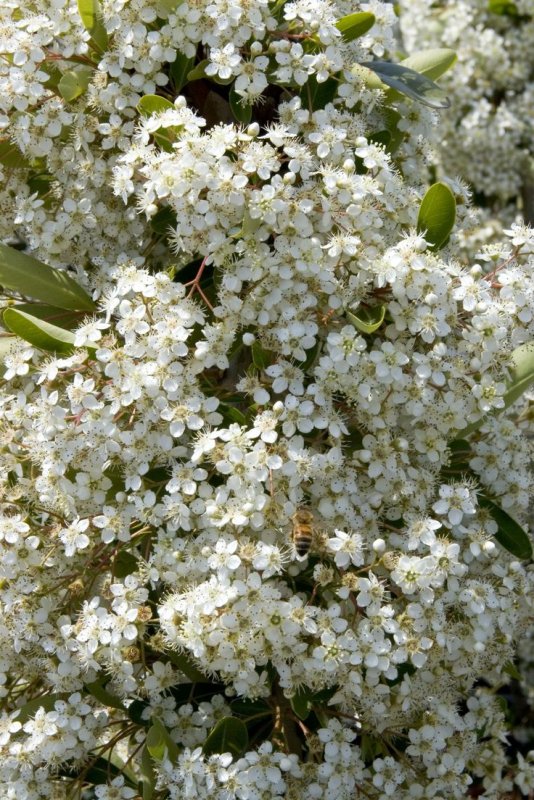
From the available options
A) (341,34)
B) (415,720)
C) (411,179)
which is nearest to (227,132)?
(341,34)

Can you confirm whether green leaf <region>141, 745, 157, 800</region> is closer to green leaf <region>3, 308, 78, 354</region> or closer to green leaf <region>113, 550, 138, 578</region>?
green leaf <region>113, 550, 138, 578</region>

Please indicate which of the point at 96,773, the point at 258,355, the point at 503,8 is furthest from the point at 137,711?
the point at 503,8

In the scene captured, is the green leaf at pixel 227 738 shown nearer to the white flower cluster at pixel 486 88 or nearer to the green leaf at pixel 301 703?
the green leaf at pixel 301 703

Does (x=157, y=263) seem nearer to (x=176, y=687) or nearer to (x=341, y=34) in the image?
(x=341, y=34)

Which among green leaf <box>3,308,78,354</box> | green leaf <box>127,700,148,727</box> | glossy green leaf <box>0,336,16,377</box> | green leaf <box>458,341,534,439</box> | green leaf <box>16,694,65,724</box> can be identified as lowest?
green leaf <box>16,694,65,724</box>

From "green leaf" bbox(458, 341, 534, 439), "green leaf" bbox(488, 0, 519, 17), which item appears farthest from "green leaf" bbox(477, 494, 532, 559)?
"green leaf" bbox(488, 0, 519, 17)

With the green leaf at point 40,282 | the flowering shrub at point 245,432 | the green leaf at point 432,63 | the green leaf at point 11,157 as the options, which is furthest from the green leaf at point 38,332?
the green leaf at point 432,63
